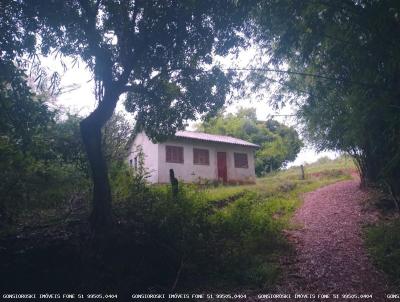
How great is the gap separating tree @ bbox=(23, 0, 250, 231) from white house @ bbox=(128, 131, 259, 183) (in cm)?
1020

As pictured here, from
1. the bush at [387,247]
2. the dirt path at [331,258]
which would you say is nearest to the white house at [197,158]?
the dirt path at [331,258]

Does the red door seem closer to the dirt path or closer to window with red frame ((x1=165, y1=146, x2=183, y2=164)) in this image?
window with red frame ((x1=165, y1=146, x2=183, y2=164))

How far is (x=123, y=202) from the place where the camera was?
792cm

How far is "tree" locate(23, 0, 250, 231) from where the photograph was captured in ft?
22.0

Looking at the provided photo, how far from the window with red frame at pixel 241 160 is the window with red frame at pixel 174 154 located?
176 inches

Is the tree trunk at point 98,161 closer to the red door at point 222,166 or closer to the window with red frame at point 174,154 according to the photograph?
the window with red frame at point 174,154

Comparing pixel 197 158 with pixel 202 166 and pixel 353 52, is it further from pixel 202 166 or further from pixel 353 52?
pixel 353 52

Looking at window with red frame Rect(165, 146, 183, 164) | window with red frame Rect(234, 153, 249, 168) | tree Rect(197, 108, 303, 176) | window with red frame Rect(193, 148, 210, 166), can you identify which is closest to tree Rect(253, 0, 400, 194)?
window with red frame Rect(165, 146, 183, 164)

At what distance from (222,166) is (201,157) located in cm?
177

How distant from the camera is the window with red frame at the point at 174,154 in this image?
19078mm

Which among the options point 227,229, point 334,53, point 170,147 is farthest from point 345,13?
point 170,147

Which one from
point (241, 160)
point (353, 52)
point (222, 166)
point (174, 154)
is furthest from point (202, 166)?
point (353, 52)

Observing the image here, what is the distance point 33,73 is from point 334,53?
639 cm

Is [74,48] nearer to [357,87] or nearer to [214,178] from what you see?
[357,87]
